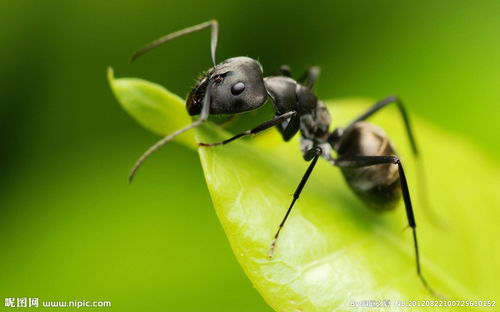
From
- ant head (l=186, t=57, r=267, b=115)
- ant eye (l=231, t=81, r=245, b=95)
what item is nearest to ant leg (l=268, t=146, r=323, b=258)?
ant head (l=186, t=57, r=267, b=115)

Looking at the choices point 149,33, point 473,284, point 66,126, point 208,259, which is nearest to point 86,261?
point 208,259

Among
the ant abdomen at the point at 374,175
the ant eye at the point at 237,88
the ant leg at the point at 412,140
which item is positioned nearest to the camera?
the ant eye at the point at 237,88

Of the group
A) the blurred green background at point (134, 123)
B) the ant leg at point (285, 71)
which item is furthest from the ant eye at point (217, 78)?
the blurred green background at point (134, 123)

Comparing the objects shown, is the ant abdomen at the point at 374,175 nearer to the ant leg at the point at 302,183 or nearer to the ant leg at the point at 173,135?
the ant leg at the point at 302,183

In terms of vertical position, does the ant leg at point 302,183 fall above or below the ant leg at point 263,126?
below

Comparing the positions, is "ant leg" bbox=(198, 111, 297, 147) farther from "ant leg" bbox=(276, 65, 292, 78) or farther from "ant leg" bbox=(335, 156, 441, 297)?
"ant leg" bbox=(276, 65, 292, 78)

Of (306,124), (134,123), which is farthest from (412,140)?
(134,123)
